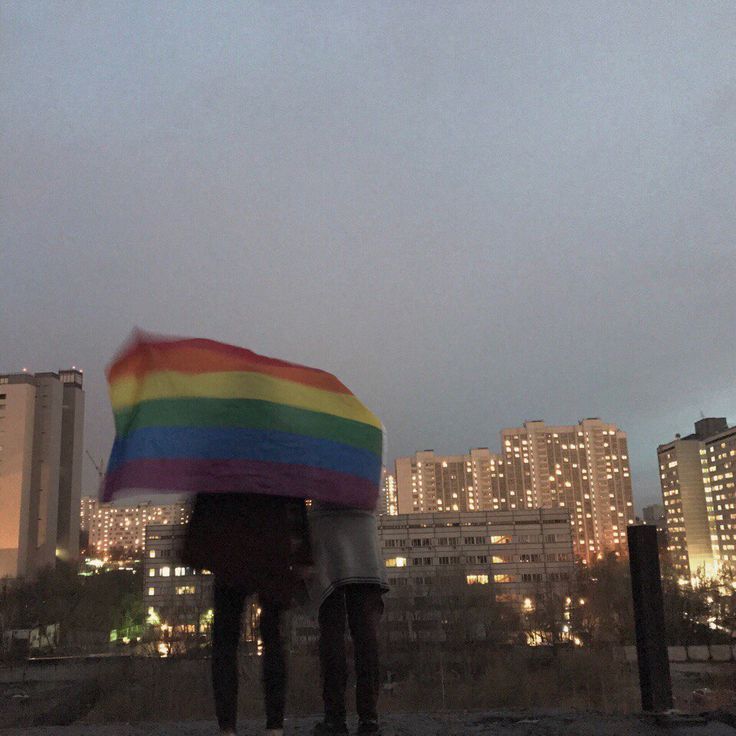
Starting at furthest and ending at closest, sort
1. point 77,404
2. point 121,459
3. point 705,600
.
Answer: point 77,404
point 705,600
point 121,459

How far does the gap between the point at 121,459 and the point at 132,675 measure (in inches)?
1612

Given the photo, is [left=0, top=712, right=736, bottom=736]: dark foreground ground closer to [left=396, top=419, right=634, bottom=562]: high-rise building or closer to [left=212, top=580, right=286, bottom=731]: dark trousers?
[left=212, top=580, right=286, bottom=731]: dark trousers

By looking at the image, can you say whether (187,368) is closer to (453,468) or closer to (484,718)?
(484,718)

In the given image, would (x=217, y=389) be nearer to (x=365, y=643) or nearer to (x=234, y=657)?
(x=234, y=657)

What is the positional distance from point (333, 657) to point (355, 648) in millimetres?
133

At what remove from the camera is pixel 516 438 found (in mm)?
144625

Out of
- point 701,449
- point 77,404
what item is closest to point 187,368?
point 77,404

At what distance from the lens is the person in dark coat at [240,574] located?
3102 mm

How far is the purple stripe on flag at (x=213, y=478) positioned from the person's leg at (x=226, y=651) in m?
0.45

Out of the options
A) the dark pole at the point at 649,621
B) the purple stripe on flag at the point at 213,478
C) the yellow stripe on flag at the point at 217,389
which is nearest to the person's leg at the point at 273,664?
the purple stripe on flag at the point at 213,478

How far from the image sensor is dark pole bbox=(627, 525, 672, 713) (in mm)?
3607

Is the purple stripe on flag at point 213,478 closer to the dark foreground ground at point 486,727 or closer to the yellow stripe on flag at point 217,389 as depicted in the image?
the yellow stripe on flag at point 217,389

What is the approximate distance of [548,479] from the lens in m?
140

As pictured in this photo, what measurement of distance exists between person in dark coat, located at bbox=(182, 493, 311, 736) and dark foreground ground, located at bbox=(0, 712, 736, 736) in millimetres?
477
